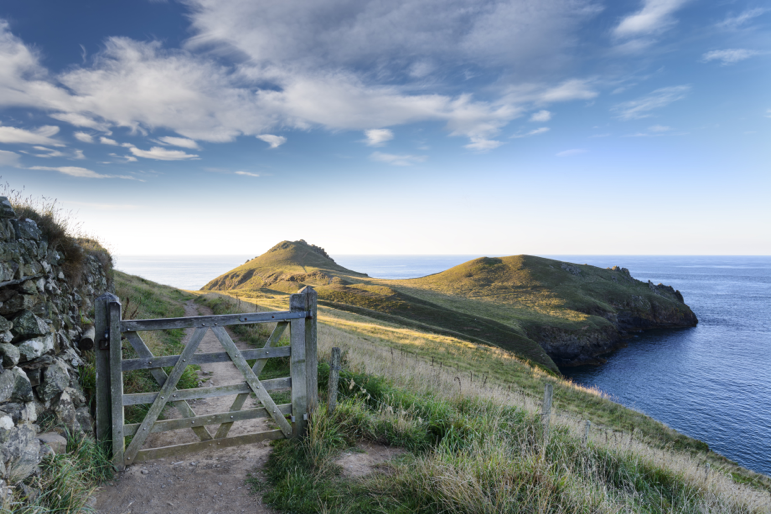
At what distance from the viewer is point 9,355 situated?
473cm

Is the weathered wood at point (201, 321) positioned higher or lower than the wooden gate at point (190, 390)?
higher

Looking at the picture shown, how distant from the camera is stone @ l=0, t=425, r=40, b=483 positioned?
3.91m

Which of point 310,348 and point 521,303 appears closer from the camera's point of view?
point 310,348

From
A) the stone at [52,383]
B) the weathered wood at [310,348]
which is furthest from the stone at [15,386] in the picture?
the weathered wood at [310,348]

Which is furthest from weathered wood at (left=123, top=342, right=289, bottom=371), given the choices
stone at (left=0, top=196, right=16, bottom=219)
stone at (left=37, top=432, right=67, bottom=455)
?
stone at (left=0, top=196, right=16, bottom=219)

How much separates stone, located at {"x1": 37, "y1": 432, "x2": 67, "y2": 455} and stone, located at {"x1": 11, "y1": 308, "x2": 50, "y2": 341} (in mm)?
1402

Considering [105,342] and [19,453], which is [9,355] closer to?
[105,342]

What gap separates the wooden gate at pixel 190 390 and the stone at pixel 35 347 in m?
0.68

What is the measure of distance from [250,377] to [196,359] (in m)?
0.90

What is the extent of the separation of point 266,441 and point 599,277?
99.6 metres

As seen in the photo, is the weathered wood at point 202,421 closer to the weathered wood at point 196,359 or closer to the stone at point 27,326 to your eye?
the weathered wood at point 196,359

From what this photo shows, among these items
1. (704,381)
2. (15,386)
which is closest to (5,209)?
(15,386)

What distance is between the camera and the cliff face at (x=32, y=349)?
425cm

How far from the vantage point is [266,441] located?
6938mm
